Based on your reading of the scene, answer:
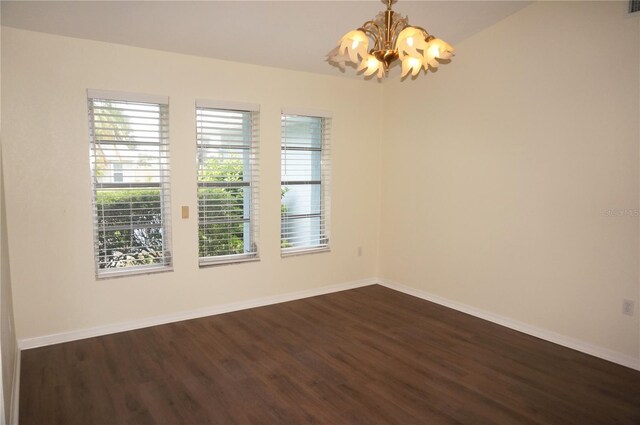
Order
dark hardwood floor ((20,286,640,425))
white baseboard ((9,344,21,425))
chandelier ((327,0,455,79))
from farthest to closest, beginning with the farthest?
dark hardwood floor ((20,286,640,425)) < white baseboard ((9,344,21,425)) < chandelier ((327,0,455,79))

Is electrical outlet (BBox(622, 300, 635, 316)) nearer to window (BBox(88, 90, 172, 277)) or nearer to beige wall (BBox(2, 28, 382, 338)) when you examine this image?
beige wall (BBox(2, 28, 382, 338))

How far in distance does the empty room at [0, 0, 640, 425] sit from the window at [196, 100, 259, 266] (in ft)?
0.07

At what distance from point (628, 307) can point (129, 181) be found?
4.28m

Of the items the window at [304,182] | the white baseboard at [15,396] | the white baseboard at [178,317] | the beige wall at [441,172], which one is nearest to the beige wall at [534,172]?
the beige wall at [441,172]

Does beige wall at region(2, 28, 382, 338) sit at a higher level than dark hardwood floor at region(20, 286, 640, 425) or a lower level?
higher

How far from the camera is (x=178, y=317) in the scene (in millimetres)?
4199

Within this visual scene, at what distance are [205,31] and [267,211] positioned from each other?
6.16ft

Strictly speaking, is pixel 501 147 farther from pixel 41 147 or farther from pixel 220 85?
pixel 41 147

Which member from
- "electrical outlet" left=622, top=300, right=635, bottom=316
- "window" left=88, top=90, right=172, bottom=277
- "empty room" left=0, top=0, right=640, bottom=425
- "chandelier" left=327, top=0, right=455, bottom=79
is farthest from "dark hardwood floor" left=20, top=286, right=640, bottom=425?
"chandelier" left=327, top=0, right=455, bottom=79

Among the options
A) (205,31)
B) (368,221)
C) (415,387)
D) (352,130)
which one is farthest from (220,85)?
(415,387)

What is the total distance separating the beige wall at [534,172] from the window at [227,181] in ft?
6.07

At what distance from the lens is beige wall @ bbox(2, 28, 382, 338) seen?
340cm

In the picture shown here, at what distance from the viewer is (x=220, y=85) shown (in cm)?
423

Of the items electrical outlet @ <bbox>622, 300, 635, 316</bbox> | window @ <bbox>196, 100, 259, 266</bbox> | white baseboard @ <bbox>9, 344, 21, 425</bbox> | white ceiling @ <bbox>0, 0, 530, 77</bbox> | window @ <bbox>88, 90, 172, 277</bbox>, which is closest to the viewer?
white baseboard @ <bbox>9, 344, 21, 425</bbox>
